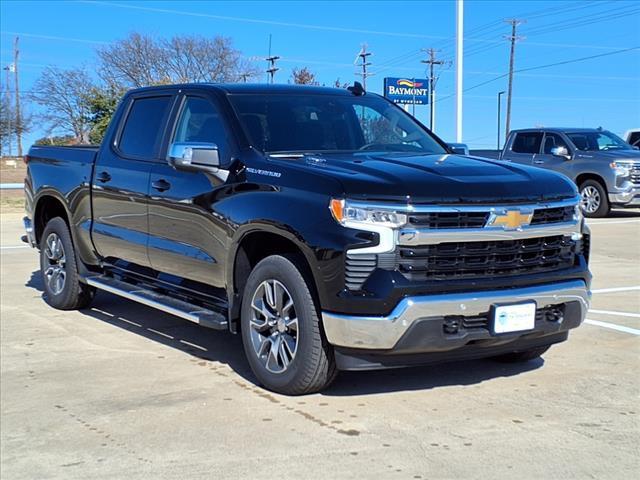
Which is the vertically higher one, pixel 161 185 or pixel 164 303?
pixel 161 185

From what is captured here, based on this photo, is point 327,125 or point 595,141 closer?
point 327,125

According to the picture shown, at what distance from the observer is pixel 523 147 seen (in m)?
17.7

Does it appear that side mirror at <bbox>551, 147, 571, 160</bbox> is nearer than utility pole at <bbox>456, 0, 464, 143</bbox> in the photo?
Yes

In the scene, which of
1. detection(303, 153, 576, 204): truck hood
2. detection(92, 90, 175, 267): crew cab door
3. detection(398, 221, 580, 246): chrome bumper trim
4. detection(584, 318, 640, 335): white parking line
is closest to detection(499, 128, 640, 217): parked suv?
detection(584, 318, 640, 335): white parking line

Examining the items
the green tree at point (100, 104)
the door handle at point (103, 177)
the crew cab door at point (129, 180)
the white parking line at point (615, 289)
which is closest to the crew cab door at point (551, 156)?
the white parking line at point (615, 289)

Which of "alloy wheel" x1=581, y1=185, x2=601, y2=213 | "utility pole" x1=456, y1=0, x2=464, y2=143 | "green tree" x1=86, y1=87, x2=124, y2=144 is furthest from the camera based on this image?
"green tree" x1=86, y1=87, x2=124, y2=144

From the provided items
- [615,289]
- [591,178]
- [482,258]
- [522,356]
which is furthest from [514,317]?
[591,178]

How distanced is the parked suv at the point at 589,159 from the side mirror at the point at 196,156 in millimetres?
11966

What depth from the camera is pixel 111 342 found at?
6.27 m

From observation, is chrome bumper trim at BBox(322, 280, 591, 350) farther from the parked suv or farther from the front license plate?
the parked suv

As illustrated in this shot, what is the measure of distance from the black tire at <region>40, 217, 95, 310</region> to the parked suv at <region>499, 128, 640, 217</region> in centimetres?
1115

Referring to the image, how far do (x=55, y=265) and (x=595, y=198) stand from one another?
41.0 feet

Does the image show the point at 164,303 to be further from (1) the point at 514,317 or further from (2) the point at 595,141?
(2) the point at 595,141

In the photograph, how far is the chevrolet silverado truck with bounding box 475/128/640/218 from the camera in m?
16.0
